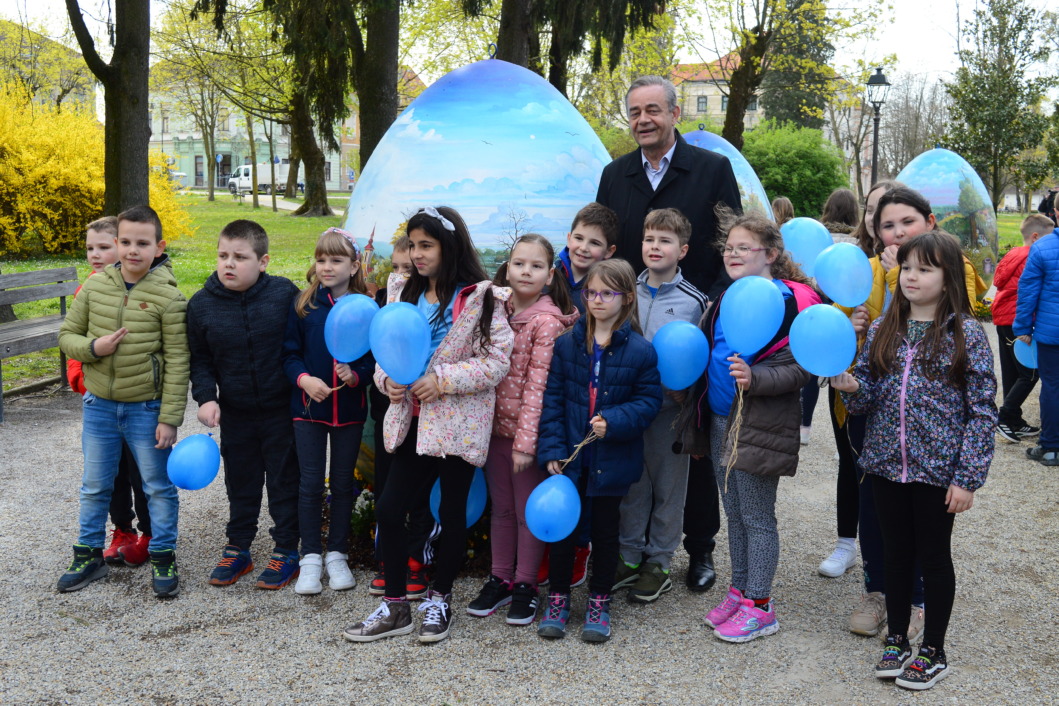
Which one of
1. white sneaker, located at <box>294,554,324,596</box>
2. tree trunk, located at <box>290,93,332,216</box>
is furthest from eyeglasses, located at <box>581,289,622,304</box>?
tree trunk, located at <box>290,93,332,216</box>

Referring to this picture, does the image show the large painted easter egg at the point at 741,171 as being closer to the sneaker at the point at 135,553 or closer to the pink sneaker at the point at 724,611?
the pink sneaker at the point at 724,611

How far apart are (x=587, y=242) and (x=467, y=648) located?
1.85 m

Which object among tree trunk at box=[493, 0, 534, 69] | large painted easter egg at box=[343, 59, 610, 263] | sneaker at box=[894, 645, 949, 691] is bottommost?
sneaker at box=[894, 645, 949, 691]

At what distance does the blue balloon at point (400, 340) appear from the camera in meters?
3.38

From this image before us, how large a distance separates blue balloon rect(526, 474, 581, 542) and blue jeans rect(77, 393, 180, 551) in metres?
1.83

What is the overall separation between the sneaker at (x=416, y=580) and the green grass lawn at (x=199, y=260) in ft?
19.4

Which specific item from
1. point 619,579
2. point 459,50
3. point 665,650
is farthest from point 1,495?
point 459,50

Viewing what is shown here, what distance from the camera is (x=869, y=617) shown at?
3.78 m

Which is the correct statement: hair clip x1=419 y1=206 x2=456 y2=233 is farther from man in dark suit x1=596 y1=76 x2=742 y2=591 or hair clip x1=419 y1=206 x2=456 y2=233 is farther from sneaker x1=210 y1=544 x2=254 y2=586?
sneaker x1=210 y1=544 x2=254 y2=586

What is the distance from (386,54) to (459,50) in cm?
2144

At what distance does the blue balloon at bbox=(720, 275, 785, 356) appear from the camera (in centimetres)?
339

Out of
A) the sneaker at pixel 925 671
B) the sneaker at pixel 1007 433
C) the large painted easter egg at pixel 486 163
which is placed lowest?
the sneaker at pixel 925 671

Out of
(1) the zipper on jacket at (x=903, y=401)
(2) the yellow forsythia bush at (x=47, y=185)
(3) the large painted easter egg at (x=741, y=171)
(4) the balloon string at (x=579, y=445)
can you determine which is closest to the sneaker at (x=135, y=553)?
(4) the balloon string at (x=579, y=445)

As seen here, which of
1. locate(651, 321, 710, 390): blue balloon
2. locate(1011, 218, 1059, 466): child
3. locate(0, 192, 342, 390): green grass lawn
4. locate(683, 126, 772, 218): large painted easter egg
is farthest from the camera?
locate(0, 192, 342, 390): green grass lawn
